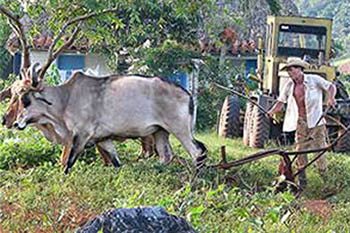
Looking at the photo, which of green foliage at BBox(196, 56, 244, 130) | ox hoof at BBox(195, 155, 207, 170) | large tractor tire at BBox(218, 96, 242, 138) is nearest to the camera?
ox hoof at BBox(195, 155, 207, 170)

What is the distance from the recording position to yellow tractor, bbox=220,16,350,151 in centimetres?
1438

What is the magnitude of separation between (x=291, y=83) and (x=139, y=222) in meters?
6.50

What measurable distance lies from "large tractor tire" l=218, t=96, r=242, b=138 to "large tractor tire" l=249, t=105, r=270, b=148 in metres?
1.17

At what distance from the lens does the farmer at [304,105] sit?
Answer: 32.9 feet

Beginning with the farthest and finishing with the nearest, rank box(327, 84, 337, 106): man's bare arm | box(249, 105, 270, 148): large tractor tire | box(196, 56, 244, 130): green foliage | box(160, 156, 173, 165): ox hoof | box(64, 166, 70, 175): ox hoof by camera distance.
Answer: box(196, 56, 244, 130): green foliage → box(249, 105, 270, 148): large tractor tire → box(327, 84, 337, 106): man's bare arm → box(160, 156, 173, 165): ox hoof → box(64, 166, 70, 175): ox hoof

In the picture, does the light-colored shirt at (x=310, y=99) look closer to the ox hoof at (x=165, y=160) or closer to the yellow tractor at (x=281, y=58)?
the ox hoof at (x=165, y=160)

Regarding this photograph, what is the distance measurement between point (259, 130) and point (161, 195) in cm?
724

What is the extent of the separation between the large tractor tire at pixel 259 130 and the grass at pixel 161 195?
9.03 feet

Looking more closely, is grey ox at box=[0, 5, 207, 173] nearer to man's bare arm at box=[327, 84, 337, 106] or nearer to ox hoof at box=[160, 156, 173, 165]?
ox hoof at box=[160, 156, 173, 165]

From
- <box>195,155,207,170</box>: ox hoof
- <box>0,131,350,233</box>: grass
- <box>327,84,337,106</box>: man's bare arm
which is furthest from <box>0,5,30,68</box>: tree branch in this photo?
<box>327,84,337,106</box>: man's bare arm

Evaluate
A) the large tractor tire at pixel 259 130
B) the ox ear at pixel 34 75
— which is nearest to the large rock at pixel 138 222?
the ox ear at pixel 34 75

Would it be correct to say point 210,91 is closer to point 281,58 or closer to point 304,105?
point 281,58

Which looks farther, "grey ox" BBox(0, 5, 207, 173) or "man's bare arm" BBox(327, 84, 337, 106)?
"man's bare arm" BBox(327, 84, 337, 106)

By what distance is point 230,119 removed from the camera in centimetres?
1570
